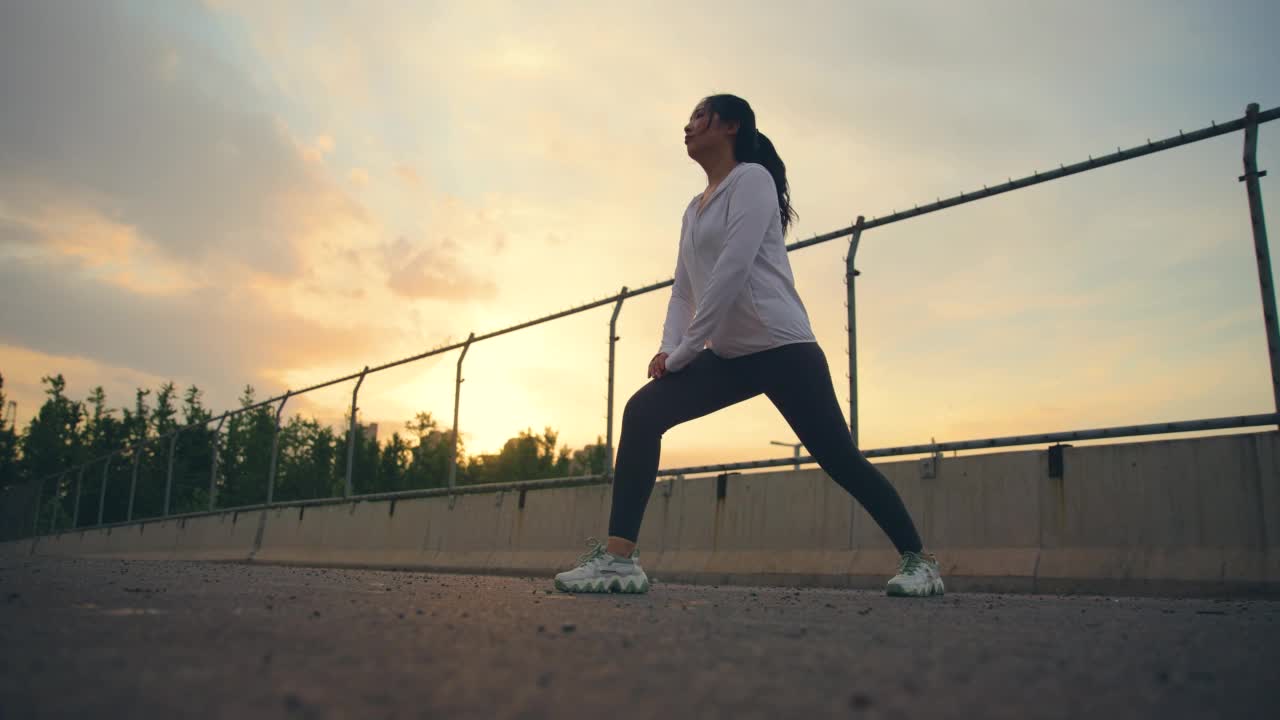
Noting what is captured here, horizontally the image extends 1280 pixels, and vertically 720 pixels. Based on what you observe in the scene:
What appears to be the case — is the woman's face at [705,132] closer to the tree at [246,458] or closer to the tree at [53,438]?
the tree at [246,458]

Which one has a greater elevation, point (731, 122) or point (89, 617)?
point (731, 122)

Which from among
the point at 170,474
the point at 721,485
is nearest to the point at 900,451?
the point at 721,485

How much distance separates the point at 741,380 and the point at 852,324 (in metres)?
2.31

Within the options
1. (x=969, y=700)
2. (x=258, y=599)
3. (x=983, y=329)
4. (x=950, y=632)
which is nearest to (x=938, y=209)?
(x=983, y=329)

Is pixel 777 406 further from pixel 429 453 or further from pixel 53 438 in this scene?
pixel 53 438

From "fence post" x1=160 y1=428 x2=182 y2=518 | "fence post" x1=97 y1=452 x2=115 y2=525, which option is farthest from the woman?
"fence post" x1=97 y1=452 x2=115 y2=525

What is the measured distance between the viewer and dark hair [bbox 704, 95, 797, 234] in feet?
17.3

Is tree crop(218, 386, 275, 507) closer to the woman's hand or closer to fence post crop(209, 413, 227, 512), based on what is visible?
fence post crop(209, 413, 227, 512)

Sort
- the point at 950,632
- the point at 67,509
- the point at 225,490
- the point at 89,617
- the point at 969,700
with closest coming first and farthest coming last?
the point at 969,700, the point at 89,617, the point at 950,632, the point at 225,490, the point at 67,509

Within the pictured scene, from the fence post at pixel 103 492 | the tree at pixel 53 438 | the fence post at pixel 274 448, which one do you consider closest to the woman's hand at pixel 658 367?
the fence post at pixel 274 448

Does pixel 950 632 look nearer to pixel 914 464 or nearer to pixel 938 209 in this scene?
pixel 914 464

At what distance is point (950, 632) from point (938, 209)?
4521mm

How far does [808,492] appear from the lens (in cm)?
704

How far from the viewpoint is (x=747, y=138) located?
5.32 meters
